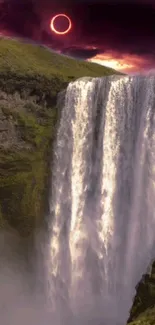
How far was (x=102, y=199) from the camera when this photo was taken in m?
33.0

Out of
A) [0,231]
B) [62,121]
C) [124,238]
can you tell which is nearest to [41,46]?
[62,121]

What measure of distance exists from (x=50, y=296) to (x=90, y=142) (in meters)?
13.4

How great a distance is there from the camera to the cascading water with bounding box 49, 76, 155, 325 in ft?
100

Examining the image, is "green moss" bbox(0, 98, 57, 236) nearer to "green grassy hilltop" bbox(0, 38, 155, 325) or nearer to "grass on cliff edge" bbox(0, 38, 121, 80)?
"green grassy hilltop" bbox(0, 38, 155, 325)

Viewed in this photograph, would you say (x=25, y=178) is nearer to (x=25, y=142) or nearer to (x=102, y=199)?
(x=25, y=142)

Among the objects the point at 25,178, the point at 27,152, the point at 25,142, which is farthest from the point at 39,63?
the point at 25,178

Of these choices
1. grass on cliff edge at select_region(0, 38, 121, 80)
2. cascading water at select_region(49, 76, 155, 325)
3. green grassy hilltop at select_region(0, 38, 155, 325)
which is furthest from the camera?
grass on cliff edge at select_region(0, 38, 121, 80)

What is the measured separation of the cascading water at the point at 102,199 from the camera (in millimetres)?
30562

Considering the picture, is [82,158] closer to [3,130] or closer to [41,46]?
[3,130]

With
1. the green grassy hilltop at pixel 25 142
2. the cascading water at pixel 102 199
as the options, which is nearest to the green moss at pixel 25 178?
the green grassy hilltop at pixel 25 142

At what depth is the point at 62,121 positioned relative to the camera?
1439 inches

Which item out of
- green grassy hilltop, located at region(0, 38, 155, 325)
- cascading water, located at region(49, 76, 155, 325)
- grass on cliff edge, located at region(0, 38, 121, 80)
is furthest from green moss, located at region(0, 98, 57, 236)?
grass on cliff edge, located at region(0, 38, 121, 80)

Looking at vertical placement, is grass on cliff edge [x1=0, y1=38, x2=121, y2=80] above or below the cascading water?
above

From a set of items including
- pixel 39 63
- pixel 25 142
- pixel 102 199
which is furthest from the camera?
pixel 39 63
